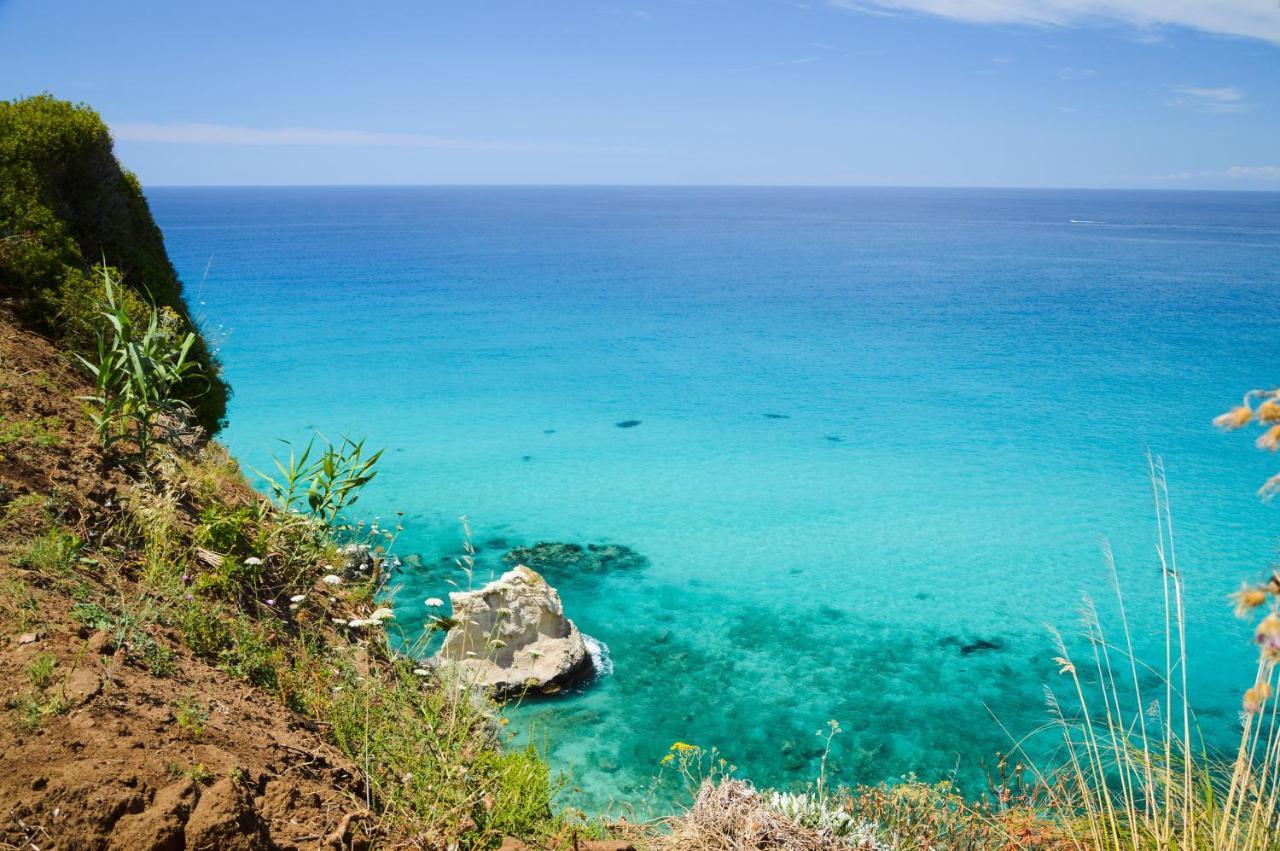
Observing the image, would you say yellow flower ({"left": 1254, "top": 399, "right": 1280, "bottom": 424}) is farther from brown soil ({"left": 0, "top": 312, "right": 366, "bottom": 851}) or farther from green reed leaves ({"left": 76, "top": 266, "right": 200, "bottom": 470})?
green reed leaves ({"left": 76, "top": 266, "right": 200, "bottom": 470})

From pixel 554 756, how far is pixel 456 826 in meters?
5.32

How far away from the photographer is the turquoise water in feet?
35.9


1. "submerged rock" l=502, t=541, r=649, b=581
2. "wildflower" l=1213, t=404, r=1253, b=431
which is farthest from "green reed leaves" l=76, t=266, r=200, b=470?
"submerged rock" l=502, t=541, r=649, b=581

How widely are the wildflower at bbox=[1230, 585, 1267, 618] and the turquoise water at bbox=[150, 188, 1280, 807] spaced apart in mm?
7796

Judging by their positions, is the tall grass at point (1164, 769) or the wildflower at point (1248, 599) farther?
the tall grass at point (1164, 769)

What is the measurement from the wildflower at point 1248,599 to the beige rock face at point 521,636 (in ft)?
29.7

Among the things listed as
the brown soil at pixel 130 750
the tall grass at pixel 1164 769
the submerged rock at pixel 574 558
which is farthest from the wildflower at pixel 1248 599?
the submerged rock at pixel 574 558

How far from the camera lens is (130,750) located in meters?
3.74

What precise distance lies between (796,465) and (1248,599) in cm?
2015

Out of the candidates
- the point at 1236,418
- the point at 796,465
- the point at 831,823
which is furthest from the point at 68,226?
the point at 796,465

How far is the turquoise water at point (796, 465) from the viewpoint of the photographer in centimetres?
1095

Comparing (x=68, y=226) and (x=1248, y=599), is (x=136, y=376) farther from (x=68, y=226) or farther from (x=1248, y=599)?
(x=1248, y=599)

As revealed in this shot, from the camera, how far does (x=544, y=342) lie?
3753 cm

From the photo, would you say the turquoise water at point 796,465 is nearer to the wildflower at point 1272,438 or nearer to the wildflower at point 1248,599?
the wildflower at point 1248,599
